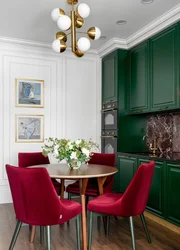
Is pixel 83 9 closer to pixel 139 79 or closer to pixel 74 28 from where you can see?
pixel 74 28

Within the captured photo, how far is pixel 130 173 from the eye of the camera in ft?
13.2

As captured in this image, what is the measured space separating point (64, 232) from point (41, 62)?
2946mm

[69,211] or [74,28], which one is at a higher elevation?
[74,28]

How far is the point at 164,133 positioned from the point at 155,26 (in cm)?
158

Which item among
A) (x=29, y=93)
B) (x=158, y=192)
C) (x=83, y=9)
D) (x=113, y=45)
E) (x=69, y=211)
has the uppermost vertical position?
(x=113, y=45)

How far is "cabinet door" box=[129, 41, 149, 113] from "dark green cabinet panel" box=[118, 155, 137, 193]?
0.79m

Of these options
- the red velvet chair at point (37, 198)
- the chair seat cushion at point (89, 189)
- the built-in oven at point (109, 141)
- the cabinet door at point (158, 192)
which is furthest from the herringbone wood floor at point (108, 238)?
the built-in oven at point (109, 141)

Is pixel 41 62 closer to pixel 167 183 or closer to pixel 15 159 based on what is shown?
pixel 15 159

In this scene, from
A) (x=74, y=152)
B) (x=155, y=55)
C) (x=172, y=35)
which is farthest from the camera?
(x=155, y=55)

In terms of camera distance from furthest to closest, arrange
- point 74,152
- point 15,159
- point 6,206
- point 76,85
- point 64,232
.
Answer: point 76,85 < point 15,159 < point 6,206 < point 64,232 < point 74,152

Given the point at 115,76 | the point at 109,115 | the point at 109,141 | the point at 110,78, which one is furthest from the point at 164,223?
the point at 110,78

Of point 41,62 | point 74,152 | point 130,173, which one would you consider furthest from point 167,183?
point 41,62

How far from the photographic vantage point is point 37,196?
6.95 feet

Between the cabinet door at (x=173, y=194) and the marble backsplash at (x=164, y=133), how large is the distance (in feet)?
2.30
